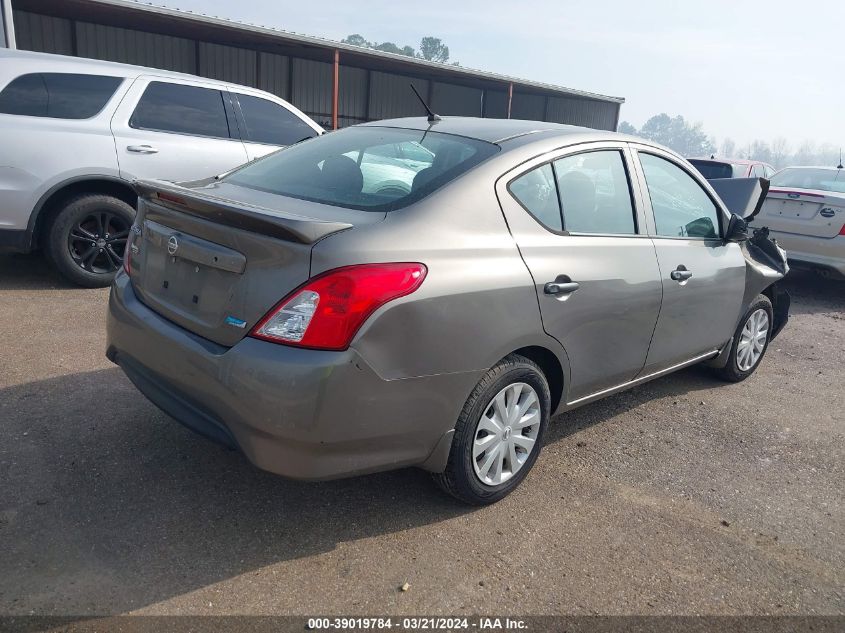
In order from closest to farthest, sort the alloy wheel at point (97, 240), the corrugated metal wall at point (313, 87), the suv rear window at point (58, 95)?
the suv rear window at point (58, 95) < the alloy wheel at point (97, 240) < the corrugated metal wall at point (313, 87)

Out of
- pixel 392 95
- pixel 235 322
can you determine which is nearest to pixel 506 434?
pixel 235 322

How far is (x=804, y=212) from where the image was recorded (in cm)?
774

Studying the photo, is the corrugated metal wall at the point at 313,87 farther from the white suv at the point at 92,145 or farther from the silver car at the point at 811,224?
A: the silver car at the point at 811,224

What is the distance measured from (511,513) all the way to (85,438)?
1.99 m

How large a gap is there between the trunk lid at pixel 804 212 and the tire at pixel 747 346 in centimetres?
330

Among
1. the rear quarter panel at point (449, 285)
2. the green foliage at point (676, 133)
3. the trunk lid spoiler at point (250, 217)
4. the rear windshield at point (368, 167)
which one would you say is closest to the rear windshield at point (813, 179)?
the rear windshield at point (368, 167)

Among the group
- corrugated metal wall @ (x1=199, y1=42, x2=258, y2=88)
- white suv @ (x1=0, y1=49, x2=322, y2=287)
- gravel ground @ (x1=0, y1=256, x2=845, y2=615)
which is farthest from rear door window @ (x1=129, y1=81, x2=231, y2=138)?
corrugated metal wall @ (x1=199, y1=42, x2=258, y2=88)

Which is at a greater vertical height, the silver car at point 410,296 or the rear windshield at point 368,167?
the rear windshield at point 368,167

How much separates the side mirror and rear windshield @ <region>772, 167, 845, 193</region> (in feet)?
16.4

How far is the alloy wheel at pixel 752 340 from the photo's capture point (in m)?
4.71

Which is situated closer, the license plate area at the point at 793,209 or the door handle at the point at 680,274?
the door handle at the point at 680,274

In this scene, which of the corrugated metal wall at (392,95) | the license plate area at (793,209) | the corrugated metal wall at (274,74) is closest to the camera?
the license plate area at (793,209)

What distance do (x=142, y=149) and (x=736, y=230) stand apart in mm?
4622

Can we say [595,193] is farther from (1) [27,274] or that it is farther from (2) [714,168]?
(2) [714,168]
